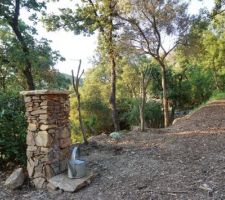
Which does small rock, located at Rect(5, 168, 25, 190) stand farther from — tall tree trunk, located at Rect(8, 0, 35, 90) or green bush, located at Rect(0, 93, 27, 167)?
tall tree trunk, located at Rect(8, 0, 35, 90)

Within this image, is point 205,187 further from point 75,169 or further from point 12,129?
point 12,129

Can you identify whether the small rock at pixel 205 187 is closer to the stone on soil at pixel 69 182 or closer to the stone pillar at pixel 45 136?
the stone on soil at pixel 69 182

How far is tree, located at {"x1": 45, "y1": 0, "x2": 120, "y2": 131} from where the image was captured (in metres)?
11.0

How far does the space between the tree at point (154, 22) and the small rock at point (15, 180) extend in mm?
7468

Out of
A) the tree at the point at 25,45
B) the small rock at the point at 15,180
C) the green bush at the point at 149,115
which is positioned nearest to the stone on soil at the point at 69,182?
the small rock at the point at 15,180

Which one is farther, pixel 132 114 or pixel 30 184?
pixel 132 114

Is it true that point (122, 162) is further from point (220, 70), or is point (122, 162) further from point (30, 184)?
point (220, 70)

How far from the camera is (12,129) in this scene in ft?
17.8

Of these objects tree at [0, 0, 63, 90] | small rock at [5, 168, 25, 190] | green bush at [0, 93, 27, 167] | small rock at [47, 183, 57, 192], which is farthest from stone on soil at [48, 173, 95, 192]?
tree at [0, 0, 63, 90]

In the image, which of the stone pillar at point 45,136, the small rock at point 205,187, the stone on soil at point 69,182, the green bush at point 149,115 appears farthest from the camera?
the green bush at point 149,115

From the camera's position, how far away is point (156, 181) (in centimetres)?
417

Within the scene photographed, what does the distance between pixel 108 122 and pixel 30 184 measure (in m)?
13.1

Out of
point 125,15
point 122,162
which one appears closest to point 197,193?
point 122,162

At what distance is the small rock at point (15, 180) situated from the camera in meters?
4.73
